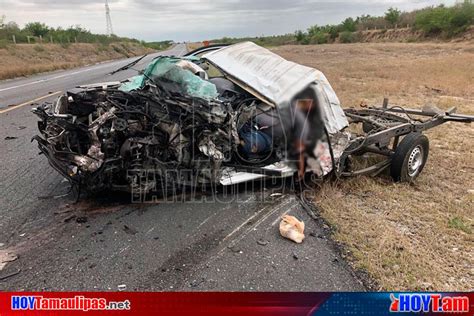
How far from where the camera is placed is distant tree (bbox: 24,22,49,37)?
1790 inches

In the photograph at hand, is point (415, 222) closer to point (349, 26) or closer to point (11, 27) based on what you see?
point (11, 27)

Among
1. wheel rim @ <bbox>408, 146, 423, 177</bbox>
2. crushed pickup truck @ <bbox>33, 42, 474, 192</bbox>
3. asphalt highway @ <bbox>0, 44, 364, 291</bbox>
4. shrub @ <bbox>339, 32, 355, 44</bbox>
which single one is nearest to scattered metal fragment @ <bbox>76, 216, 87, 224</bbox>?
asphalt highway @ <bbox>0, 44, 364, 291</bbox>

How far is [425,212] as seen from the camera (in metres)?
3.73

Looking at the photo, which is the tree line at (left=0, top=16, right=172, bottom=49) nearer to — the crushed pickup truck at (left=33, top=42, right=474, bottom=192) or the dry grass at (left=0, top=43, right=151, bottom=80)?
the dry grass at (left=0, top=43, right=151, bottom=80)

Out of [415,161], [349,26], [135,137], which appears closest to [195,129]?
[135,137]

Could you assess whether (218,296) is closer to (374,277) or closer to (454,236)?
(374,277)

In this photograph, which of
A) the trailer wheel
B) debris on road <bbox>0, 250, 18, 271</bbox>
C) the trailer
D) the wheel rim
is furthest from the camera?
the wheel rim

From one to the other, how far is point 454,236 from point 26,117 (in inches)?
313

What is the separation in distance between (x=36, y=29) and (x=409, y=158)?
170ft

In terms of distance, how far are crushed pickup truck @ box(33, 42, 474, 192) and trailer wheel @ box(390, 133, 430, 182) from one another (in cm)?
41

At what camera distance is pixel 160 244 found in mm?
3141

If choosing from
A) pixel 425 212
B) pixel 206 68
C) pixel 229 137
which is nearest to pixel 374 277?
pixel 425 212

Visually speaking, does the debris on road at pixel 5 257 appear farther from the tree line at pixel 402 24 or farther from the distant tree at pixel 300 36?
the distant tree at pixel 300 36

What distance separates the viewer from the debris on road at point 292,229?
317 cm
